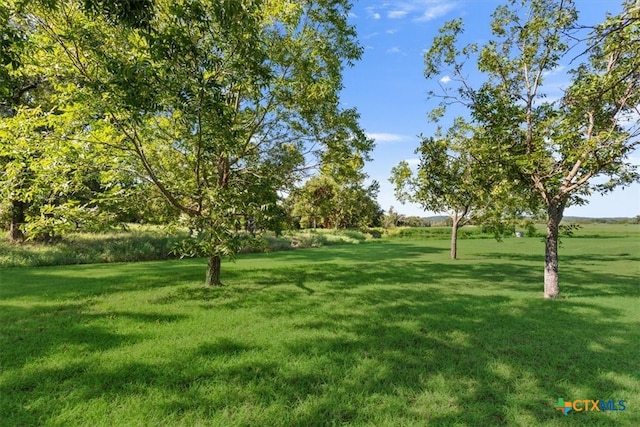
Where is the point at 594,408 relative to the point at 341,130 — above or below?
below

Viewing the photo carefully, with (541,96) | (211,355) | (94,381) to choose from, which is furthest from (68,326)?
(541,96)

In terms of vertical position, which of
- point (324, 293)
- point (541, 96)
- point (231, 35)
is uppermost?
point (541, 96)

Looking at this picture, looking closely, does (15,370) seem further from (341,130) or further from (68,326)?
(341,130)

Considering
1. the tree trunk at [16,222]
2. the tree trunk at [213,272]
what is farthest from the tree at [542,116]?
the tree trunk at [16,222]

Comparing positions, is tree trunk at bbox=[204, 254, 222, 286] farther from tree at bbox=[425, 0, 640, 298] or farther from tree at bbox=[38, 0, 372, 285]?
tree at bbox=[425, 0, 640, 298]

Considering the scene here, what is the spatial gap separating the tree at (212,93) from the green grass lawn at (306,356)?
1.94 meters

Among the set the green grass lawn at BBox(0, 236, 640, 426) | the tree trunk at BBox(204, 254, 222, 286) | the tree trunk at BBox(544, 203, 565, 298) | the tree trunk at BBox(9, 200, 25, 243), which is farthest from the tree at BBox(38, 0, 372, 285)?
the tree trunk at BBox(9, 200, 25, 243)

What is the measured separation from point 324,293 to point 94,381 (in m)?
7.04

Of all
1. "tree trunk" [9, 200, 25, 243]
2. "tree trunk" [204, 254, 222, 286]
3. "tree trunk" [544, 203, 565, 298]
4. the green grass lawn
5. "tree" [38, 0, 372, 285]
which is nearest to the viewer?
the green grass lawn

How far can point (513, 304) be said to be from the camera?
31.6ft

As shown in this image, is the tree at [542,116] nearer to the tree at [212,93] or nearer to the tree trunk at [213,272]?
the tree at [212,93]

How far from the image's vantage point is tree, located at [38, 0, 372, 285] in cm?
529

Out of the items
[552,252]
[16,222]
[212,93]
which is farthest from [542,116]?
[16,222]

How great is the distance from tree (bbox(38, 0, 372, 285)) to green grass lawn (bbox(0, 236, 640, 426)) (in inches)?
76.2
